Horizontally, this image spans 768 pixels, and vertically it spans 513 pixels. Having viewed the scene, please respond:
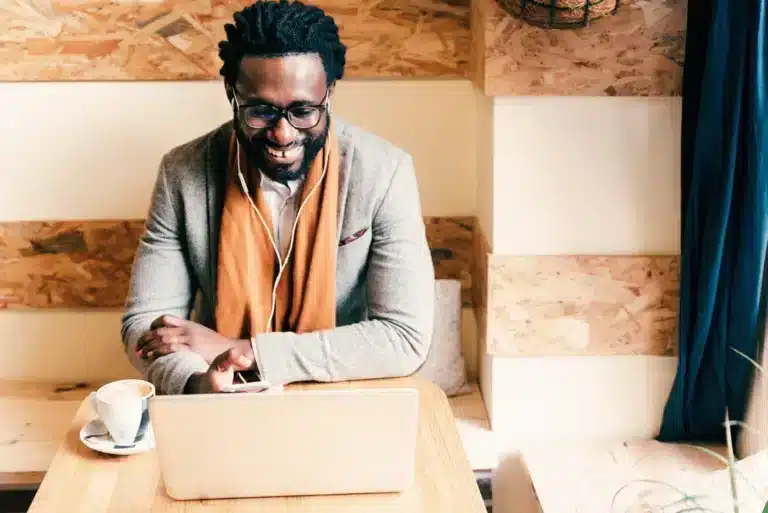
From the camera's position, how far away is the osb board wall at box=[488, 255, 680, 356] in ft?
7.64

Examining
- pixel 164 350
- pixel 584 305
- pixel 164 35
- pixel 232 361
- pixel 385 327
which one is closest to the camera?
pixel 232 361

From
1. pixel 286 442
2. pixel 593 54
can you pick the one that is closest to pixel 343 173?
pixel 593 54

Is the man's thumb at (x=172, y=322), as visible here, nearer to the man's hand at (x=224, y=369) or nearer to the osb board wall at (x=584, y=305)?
the man's hand at (x=224, y=369)

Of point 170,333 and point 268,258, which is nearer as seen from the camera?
point 170,333

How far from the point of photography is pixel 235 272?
207cm

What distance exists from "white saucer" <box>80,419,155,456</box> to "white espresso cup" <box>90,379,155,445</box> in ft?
0.04

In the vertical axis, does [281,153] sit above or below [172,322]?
above

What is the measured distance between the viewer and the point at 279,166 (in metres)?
2.02

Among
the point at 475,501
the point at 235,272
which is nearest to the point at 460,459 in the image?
the point at 475,501

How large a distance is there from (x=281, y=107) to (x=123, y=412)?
71 centimetres

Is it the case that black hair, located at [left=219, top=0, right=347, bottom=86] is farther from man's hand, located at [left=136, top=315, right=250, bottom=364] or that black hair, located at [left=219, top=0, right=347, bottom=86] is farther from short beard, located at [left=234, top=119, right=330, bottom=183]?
man's hand, located at [left=136, top=315, right=250, bottom=364]

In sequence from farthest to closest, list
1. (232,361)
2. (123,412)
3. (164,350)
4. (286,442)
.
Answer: (164,350) < (232,361) < (123,412) < (286,442)

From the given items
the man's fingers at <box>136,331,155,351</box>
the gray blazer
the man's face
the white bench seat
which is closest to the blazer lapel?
the gray blazer

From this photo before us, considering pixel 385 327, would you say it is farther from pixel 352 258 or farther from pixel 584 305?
pixel 584 305
